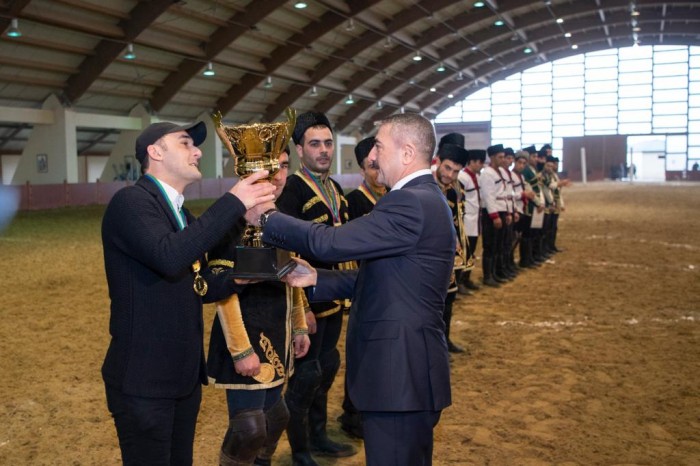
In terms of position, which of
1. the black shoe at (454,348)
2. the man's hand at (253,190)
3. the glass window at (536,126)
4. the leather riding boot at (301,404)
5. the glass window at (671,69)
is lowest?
the black shoe at (454,348)

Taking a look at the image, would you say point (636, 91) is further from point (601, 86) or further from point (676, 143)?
point (676, 143)

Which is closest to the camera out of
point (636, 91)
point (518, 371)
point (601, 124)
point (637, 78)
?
point (518, 371)

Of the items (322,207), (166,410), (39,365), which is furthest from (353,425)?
(39,365)

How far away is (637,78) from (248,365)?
4644cm

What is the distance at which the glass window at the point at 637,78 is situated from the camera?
144 feet

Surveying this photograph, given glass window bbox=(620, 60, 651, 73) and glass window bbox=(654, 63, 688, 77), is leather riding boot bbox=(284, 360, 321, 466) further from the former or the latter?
glass window bbox=(654, 63, 688, 77)

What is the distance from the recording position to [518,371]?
5.88 metres

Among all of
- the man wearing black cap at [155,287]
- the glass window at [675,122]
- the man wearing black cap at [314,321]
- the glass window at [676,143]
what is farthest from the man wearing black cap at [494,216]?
the glass window at [676,143]

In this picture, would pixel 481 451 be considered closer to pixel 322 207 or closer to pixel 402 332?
pixel 322 207

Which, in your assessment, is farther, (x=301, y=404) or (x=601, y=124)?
(x=601, y=124)

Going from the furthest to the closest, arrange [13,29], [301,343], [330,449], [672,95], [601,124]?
1. [601,124]
2. [672,95]
3. [13,29]
4. [330,449]
5. [301,343]

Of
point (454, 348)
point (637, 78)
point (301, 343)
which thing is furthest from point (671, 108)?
point (301, 343)

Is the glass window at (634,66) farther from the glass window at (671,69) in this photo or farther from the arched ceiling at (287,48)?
the arched ceiling at (287,48)

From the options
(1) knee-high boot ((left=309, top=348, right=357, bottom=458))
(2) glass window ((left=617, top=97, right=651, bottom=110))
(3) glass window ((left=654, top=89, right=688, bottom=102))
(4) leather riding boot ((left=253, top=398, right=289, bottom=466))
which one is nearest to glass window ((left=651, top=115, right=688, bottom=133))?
(3) glass window ((left=654, top=89, right=688, bottom=102))
